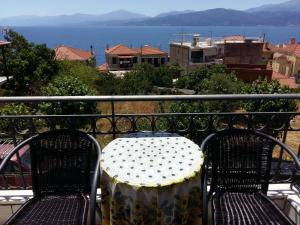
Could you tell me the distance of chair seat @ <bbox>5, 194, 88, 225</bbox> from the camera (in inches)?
84.4

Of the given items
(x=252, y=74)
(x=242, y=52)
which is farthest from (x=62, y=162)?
(x=242, y=52)

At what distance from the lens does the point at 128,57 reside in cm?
7094

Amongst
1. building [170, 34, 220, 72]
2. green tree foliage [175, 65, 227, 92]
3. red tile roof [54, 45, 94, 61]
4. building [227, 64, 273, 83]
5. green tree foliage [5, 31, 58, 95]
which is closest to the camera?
green tree foliage [5, 31, 58, 95]

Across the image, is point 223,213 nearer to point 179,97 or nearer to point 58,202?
point 179,97

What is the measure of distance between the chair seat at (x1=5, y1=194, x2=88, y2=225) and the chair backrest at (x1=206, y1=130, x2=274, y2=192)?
1.08 m

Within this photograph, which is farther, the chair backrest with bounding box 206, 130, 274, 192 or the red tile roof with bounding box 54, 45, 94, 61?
the red tile roof with bounding box 54, 45, 94, 61

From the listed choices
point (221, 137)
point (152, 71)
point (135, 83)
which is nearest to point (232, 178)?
point (221, 137)

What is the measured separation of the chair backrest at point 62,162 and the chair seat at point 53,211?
0.08 m

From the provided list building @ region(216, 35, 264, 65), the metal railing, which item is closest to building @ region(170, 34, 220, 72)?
building @ region(216, 35, 264, 65)

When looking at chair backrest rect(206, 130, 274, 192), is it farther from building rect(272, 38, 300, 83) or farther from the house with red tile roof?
building rect(272, 38, 300, 83)

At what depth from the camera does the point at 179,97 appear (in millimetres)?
2697

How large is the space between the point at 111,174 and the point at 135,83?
118ft

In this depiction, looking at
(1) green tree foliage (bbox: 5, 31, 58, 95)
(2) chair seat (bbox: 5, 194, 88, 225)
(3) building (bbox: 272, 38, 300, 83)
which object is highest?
(2) chair seat (bbox: 5, 194, 88, 225)

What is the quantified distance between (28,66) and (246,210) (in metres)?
28.7
